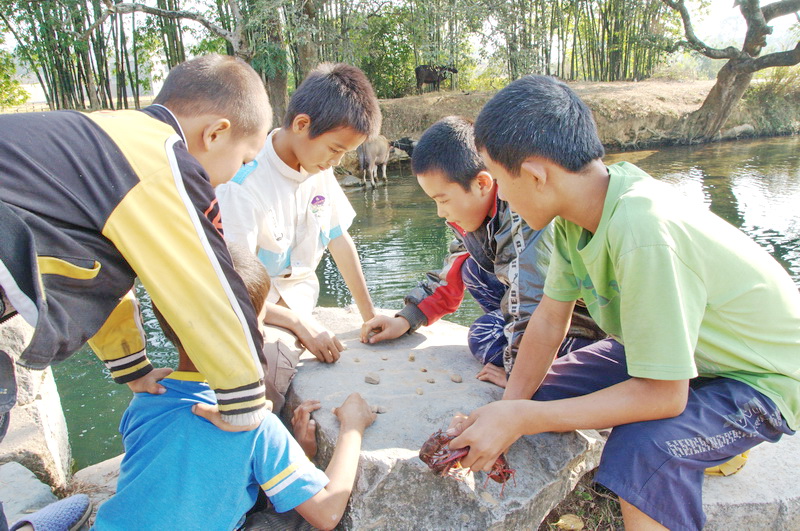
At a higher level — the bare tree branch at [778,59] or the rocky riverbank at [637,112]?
the bare tree branch at [778,59]

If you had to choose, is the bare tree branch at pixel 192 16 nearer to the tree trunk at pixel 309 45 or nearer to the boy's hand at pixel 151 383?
the tree trunk at pixel 309 45

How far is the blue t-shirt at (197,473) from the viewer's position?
5.05ft

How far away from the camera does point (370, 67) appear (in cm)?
1594

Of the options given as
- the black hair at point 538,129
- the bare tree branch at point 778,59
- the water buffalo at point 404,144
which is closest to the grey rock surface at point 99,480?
the black hair at point 538,129

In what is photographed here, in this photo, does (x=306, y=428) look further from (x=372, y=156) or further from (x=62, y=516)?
(x=372, y=156)

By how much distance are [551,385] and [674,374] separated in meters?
0.61

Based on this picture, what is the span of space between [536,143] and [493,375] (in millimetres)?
1040

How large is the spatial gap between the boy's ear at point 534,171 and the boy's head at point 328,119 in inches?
47.7

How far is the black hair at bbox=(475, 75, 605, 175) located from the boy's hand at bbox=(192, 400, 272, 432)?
0.93 meters

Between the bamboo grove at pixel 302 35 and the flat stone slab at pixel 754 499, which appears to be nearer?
the flat stone slab at pixel 754 499

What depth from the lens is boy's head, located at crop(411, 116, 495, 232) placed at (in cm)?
238

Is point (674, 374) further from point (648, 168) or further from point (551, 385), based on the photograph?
point (648, 168)

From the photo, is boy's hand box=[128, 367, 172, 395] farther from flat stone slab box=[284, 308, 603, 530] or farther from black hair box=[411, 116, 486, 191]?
black hair box=[411, 116, 486, 191]

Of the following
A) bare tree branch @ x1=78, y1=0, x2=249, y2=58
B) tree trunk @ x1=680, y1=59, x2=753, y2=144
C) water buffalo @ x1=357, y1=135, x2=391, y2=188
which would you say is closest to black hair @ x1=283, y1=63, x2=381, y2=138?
water buffalo @ x1=357, y1=135, x2=391, y2=188
